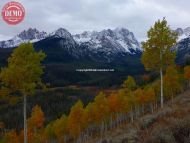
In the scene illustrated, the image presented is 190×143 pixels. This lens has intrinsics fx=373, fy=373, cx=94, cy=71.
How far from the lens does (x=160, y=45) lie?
124 feet

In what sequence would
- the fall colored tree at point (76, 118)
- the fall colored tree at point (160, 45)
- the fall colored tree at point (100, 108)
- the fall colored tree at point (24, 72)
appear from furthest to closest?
the fall colored tree at point (100, 108) < the fall colored tree at point (76, 118) < the fall colored tree at point (160, 45) < the fall colored tree at point (24, 72)

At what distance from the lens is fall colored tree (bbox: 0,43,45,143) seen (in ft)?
99.7

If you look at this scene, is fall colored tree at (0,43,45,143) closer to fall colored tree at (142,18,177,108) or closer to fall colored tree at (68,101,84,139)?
fall colored tree at (142,18,177,108)

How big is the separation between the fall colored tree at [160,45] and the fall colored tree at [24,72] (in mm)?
11943

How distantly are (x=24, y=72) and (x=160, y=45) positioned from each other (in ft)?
48.3

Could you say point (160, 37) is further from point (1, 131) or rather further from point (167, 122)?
point (1, 131)

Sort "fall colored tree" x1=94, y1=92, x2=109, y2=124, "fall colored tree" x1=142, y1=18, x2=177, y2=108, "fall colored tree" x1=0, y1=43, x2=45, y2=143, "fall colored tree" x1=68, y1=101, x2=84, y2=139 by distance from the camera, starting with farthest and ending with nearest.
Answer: "fall colored tree" x1=94, y1=92, x2=109, y2=124 → "fall colored tree" x1=68, y1=101, x2=84, y2=139 → "fall colored tree" x1=142, y1=18, x2=177, y2=108 → "fall colored tree" x1=0, y1=43, x2=45, y2=143

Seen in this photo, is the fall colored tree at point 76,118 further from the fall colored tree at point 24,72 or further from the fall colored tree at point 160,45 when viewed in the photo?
the fall colored tree at point 24,72

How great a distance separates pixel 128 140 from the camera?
12539 millimetres

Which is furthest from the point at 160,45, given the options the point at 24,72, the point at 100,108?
the point at 100,108

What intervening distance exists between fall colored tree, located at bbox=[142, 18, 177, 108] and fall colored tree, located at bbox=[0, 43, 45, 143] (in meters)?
11.9

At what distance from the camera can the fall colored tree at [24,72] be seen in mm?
30402

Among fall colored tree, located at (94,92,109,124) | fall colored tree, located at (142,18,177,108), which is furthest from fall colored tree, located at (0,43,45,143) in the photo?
A: fall colored tree, located at (94,92,109,124)

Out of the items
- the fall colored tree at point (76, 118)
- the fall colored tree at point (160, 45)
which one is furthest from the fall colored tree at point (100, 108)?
the fall colored tree at point (160, 45)
